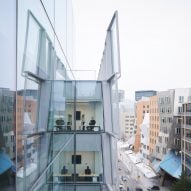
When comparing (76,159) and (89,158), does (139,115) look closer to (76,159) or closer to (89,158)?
(89,158)

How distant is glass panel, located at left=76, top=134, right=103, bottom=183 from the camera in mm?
6035

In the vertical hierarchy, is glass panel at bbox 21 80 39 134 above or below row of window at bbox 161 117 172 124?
above

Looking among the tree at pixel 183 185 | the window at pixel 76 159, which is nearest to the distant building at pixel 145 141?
the tree at pixel 183 185

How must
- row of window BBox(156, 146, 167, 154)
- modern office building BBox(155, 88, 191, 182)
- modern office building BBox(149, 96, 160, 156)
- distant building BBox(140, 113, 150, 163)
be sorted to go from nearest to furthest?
modern office building BBox(155, 88, 191, 182) → row of window BBox(156, 146, 167, 154) → modern office building BBox(149, 96, 160, 156) → distant building BBox(140, 113, 150, 163)

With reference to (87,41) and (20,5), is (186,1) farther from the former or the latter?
(20,5)

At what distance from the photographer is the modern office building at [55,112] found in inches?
86.1

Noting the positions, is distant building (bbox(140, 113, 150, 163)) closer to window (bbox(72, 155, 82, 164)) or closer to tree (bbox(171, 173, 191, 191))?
tree (bbox(171, 173, 191, 191))

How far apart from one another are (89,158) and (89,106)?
1.19m

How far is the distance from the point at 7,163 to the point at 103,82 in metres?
4.45

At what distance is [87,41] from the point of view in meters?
12.3

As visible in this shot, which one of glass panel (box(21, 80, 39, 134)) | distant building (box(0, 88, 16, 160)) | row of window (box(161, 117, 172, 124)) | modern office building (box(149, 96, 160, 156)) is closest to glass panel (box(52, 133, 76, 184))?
glass panel (box(21, 80, 39, 134))

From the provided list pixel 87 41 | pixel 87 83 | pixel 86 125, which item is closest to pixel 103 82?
pixel 87 83

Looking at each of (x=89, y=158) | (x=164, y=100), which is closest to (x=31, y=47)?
(x=89, y=158)

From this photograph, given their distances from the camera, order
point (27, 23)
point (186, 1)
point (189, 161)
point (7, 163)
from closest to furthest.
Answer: point (7, 163), point (27, 23), point (186, 1), point (189, 161)
